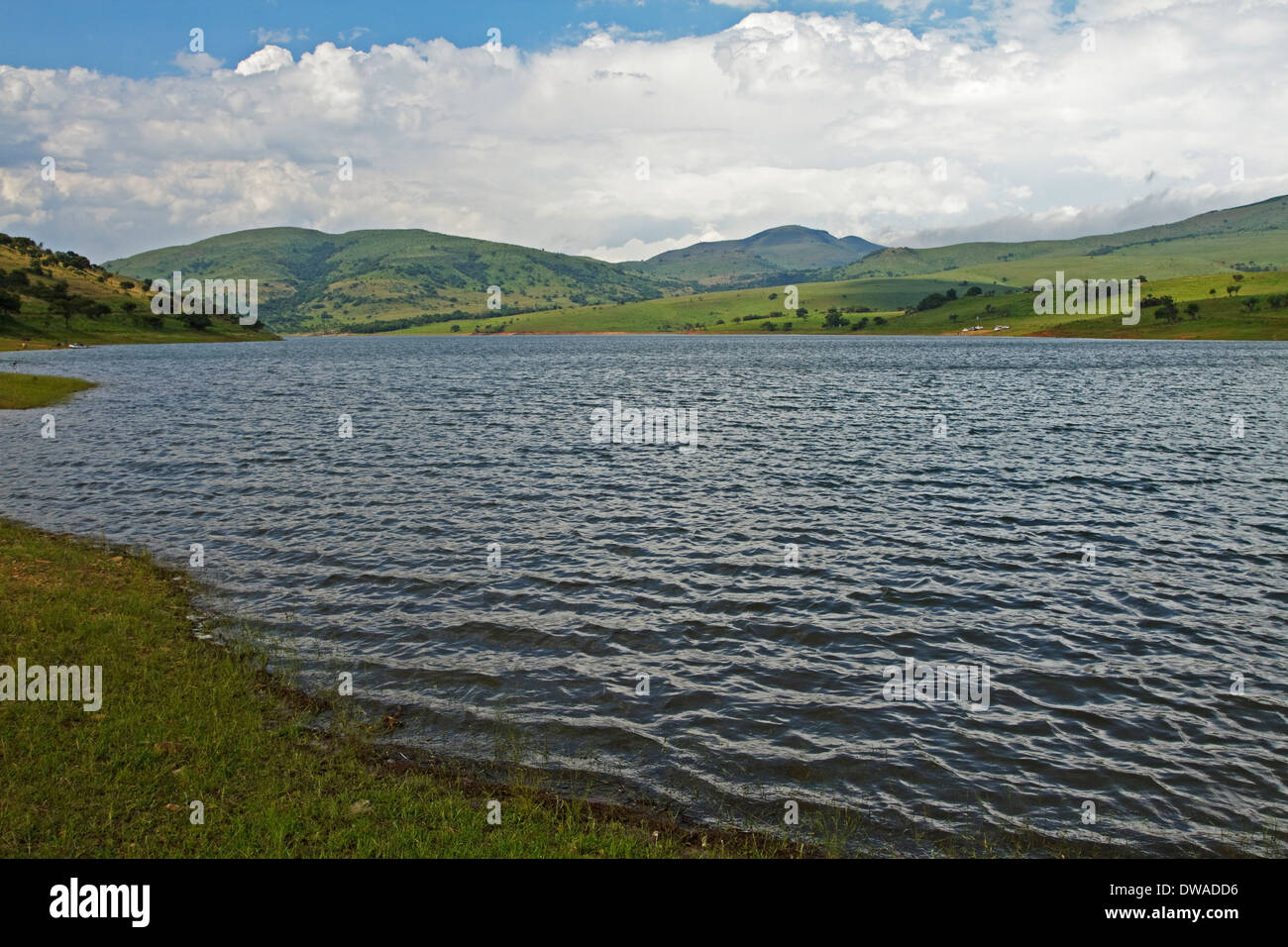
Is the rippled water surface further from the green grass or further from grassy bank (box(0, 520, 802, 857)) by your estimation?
the green grass

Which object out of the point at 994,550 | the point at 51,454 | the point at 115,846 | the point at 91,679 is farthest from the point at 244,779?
the point at 51,454

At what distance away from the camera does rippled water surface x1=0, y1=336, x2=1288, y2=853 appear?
14750 mm

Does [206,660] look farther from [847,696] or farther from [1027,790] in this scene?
[1027,790]

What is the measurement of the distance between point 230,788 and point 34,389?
91001 millimetres

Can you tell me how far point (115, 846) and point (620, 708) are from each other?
9377mm

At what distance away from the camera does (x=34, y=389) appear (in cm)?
8138

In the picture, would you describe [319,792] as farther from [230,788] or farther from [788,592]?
[788,592]

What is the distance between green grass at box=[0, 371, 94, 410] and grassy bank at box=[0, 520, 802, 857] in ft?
236

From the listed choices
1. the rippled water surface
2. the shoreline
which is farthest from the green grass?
the shoreline

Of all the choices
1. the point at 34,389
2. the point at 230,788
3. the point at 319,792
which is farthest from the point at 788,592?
the point at 34,389

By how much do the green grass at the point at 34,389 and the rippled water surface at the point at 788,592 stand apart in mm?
19294

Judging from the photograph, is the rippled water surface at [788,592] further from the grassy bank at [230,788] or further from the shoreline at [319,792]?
the grassy bank at [230,788]
